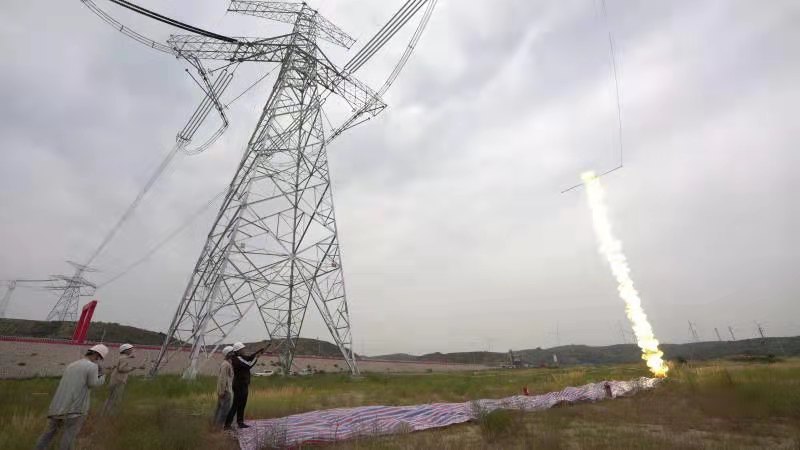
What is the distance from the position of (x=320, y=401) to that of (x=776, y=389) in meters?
15.1

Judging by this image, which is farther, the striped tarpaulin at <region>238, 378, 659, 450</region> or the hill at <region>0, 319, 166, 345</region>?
the hill at <region>0, 319, 166, 345</region>

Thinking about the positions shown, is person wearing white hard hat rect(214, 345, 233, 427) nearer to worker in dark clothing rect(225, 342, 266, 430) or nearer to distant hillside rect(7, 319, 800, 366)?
worker in dark clothing rect(225, 342, 266, 430)

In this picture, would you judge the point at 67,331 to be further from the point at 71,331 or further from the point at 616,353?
the point at 616,353

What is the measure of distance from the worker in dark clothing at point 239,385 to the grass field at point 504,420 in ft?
2.05

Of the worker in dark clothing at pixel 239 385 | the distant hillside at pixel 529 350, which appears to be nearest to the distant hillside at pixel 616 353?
the distant hillside at pixel 529 350

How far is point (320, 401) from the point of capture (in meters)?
13.8

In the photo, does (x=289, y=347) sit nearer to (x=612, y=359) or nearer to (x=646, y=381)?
(x=646, y=381)

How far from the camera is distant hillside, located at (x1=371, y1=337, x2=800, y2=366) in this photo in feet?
290

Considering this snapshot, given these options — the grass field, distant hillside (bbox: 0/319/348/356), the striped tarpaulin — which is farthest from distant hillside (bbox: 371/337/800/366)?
the striped tarpaulin

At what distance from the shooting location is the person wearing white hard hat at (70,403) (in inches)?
235

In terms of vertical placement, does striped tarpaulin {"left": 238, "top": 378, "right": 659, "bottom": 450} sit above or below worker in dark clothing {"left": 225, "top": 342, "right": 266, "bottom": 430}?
below

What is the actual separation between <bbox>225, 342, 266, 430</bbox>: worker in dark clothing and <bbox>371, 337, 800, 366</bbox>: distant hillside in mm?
77301

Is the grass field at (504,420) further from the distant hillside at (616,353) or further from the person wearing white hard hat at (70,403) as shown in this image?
the distant hillside at (616,353)

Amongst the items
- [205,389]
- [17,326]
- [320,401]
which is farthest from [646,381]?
[17,326]
